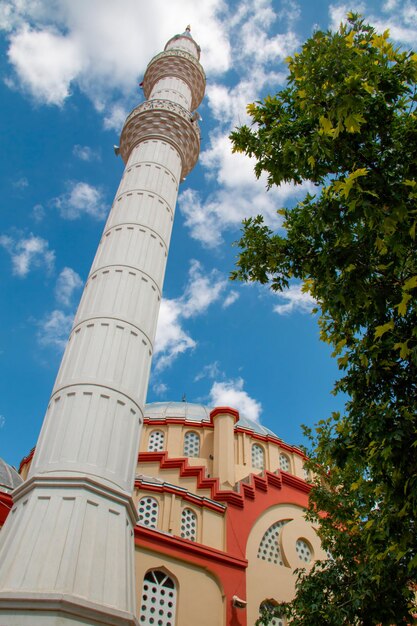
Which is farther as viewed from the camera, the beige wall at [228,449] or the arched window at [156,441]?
the arched window at [156,441]

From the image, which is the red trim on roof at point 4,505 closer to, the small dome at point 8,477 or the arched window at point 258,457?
the small dome at point 8,477

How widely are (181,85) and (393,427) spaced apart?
58.8 ft

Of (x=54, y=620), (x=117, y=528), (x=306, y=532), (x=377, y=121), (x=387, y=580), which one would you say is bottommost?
(x=54, y=620)

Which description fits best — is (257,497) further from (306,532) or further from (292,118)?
(292,118)

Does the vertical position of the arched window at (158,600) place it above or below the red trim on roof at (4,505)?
below

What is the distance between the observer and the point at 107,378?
9312 mm

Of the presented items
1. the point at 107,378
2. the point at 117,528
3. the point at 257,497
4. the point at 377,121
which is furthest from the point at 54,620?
the point at 257,497

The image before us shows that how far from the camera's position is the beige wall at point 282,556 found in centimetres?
1245

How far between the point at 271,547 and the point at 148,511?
3903mm

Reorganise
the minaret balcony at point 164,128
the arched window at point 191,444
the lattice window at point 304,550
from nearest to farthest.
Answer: the lattice window at point 304,550
the minaret balcony at point 164,128
the arched window at point 191,444

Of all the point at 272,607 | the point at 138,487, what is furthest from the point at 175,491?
the point at 272,607

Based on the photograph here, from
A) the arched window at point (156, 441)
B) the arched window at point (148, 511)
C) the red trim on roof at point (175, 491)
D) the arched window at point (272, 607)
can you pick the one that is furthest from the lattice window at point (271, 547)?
the arched window at point (156, 441)

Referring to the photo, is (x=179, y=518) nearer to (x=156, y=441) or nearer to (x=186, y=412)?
(x=156, y=441)

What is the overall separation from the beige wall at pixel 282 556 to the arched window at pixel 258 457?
3837 mm
